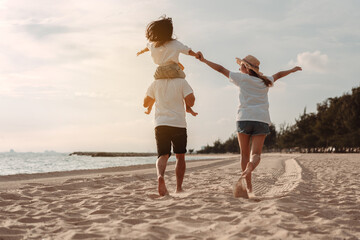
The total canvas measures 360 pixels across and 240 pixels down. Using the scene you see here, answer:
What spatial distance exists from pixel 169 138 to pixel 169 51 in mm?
1241

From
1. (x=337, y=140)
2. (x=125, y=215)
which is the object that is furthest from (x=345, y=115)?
(x=125, y=215)

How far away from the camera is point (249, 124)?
4.64 meters

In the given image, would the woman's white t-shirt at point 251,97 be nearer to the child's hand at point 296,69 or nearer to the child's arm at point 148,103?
the child's hand at point 296,69

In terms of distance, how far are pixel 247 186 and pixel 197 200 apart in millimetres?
979

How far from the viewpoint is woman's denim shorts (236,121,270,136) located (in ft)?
15.2

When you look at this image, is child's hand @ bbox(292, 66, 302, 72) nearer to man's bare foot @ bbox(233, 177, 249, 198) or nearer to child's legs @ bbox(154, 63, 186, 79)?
child's legs @ bbox(154, 63, 186, 79)

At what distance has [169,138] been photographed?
4.84 meters

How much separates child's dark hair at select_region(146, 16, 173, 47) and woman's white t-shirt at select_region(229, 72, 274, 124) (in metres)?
1.07

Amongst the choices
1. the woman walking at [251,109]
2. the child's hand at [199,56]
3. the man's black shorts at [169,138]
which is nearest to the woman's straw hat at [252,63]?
the woman walking at [251,109]

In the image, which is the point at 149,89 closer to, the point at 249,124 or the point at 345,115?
the point at 249,124

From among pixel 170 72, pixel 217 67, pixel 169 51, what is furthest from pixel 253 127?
pixel 169 51

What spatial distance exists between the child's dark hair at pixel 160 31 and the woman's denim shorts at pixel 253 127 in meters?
1.60

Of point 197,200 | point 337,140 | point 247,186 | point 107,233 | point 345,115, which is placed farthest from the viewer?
point 337,140

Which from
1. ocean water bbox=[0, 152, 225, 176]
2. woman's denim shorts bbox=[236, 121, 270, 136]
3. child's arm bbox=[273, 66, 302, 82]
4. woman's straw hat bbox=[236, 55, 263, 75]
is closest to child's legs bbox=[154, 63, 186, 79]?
Result: woman's straw hat bbox=[236, 55, 263, 75]
